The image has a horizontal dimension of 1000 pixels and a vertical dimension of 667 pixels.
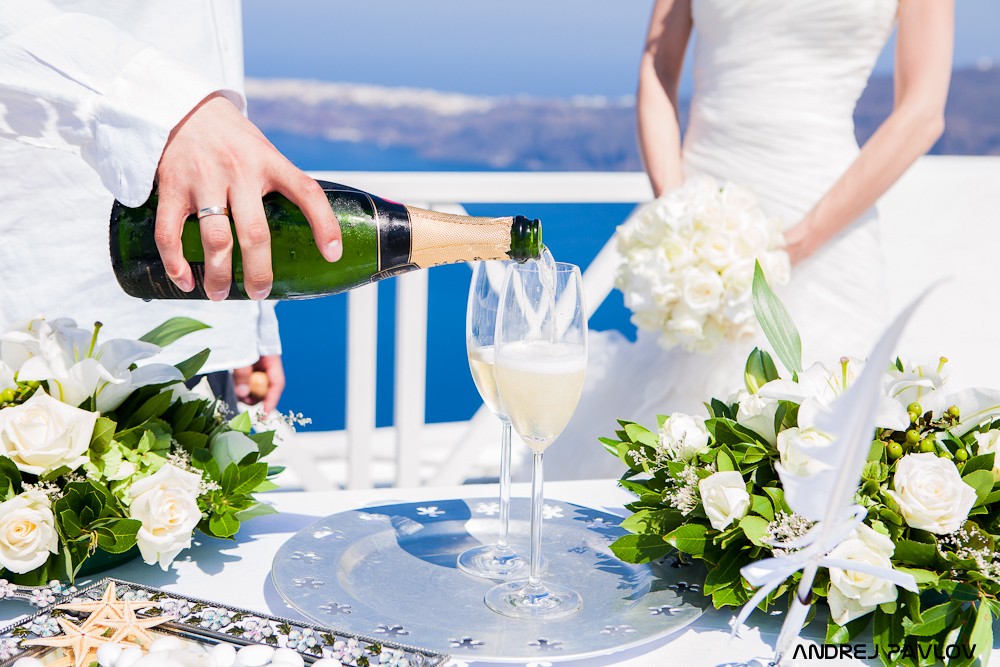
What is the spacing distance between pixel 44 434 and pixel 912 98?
6.14 feet

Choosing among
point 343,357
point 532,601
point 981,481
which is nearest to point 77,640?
point 532,601

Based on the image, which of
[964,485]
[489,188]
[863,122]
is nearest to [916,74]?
[489,188]

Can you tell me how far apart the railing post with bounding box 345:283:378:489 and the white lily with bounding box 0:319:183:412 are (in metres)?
1.52

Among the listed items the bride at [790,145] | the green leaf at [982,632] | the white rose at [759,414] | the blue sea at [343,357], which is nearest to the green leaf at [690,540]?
the white rose at [759,414]

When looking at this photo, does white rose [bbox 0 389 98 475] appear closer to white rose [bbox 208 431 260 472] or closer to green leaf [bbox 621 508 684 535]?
white rose [bbox 208 431 260 472]

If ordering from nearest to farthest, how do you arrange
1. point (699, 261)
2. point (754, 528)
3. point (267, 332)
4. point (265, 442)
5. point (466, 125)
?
1. point (754, 528)
2. point (265, 442)
3. point (267, 332)
4. point (699, 261)
5. point (466, 125)

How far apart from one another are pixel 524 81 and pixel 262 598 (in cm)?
2081

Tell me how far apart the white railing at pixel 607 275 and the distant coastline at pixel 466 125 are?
14.1 metres

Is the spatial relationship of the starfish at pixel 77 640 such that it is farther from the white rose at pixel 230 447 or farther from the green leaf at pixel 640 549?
the green leaf at pixel 640 549

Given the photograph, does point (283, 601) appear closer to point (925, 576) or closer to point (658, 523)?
point (658, 523)

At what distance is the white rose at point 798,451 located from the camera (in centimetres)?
66

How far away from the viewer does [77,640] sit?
57cm

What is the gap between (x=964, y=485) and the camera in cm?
63

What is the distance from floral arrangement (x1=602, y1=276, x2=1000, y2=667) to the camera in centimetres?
63
